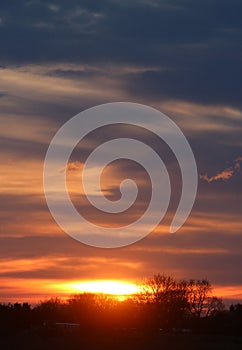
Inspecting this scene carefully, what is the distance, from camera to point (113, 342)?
3851 inches

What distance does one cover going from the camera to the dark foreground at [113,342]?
94062 millimetres

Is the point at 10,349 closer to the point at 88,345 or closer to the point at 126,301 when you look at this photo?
the point at 88,345

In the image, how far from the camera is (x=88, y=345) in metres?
95.9

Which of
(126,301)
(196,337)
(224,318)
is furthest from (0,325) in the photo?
(126,301)

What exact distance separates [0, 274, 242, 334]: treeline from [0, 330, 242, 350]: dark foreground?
4.62m

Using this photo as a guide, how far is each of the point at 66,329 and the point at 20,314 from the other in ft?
52.0

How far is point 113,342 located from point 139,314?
41.0m

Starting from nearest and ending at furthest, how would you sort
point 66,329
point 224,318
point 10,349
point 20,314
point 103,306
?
1. point 10,349
2. point 66,329
3. point 20,314
4. point 224,318
5. point 103,306

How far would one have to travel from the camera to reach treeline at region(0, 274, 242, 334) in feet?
380

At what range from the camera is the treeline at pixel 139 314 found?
11581 cm

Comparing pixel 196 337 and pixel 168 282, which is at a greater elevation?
pixel 168 282

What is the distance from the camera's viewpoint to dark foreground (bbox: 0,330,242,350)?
9406cm

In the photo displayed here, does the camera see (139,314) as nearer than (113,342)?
No

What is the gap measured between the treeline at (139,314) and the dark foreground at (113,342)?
4.62 meters
